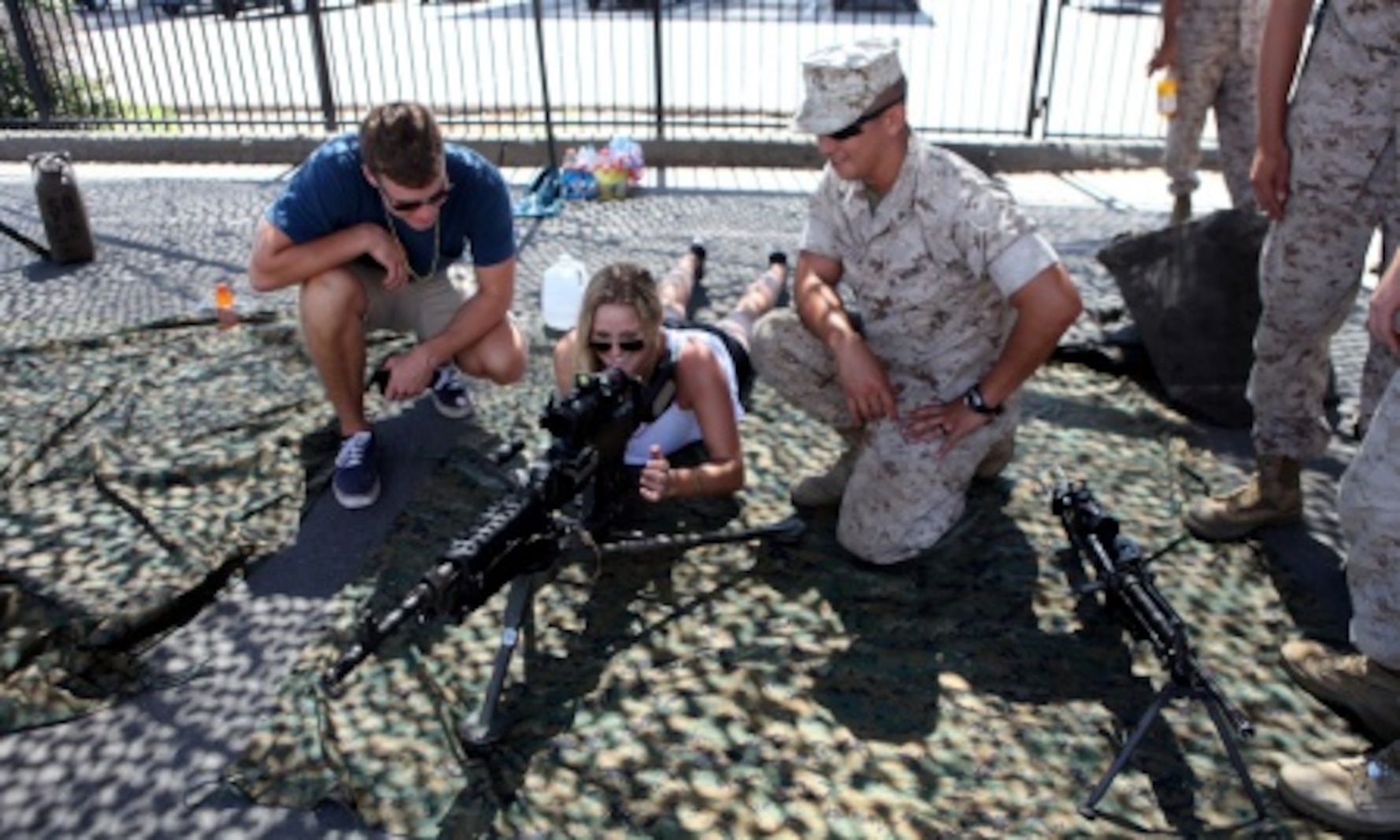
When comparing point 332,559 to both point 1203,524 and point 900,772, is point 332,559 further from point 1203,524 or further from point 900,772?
point 1203,524

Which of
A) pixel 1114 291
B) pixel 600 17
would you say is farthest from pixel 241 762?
pixel 600 17

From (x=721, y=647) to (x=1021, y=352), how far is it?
42.5 inches

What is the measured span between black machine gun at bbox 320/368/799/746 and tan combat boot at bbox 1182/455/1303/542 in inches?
57.1

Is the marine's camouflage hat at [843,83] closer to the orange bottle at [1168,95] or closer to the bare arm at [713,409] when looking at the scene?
the bare arm at [713,409]

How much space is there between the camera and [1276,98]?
2.92 meters

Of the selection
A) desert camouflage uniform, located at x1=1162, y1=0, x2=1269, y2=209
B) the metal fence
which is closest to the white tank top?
the metal fence

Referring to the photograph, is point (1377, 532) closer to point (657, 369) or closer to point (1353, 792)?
point (1353, 792)

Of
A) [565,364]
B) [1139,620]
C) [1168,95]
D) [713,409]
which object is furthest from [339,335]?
[1168,95]

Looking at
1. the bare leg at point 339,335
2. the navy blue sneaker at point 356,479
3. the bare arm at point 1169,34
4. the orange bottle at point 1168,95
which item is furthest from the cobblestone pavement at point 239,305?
the bare arm at point 1169,34

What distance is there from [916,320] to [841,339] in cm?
25

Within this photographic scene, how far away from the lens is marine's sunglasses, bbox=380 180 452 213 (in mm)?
3057

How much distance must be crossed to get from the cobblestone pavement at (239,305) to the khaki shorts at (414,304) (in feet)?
1.13

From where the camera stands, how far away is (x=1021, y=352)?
9.00 ft

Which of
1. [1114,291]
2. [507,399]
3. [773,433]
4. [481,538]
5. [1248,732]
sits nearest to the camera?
[1248,732]
